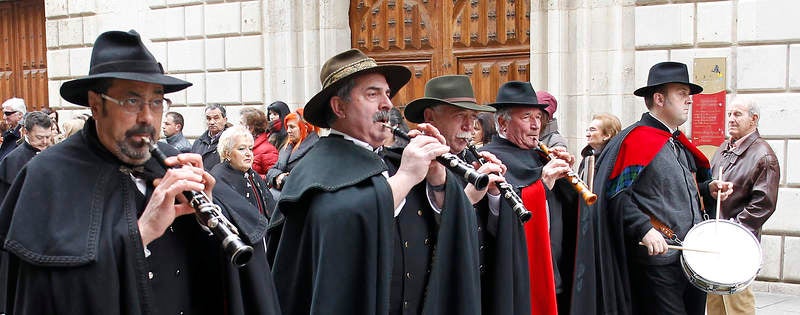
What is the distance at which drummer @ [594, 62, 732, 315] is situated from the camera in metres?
5.59

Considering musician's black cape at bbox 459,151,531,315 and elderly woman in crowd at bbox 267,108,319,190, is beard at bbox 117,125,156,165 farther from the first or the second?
elderly woman in crowd at bbox 267,108,319,190

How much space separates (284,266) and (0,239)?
104cm

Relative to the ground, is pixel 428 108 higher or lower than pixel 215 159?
higher

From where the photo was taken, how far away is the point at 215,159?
9242 mm

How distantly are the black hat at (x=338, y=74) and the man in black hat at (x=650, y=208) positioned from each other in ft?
7.90

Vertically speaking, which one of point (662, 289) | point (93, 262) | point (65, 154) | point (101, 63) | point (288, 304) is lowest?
point (662, 289)

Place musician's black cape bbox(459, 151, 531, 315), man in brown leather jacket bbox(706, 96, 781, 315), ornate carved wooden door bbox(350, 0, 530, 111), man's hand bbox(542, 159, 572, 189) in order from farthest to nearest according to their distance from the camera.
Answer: ornate carved wooden door bbox(350, 0, 530, 111)
man in brown leather jacket bbox(706, 96, 781, 315)
man's hand bbox(542, 159, 572, 189)
musician's black cape bbox(459, 151, 531, 315)

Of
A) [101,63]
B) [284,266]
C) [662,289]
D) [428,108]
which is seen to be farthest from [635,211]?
[101,63]

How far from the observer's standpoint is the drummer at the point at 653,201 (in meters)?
5.59

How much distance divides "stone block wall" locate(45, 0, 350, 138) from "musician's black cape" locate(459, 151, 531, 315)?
7880 millimetres

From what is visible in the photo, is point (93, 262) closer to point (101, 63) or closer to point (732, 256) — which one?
point (101, 63)

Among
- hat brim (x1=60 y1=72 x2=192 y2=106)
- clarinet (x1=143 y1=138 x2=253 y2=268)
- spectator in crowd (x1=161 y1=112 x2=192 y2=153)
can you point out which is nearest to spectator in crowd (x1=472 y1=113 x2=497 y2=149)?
hat brim (x1=60 y1=72 x2=192 y2=106)

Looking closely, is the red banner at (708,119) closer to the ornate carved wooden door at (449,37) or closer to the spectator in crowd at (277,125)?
the ornate carved wooden door at (449,37)

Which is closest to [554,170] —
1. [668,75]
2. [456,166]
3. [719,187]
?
[668,75]
